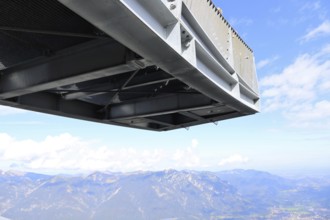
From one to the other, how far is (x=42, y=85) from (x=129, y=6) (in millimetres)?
5196

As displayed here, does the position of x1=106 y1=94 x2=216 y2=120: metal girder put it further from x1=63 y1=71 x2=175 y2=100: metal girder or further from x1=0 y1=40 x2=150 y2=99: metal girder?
x1=0 y1=40 x2=150 y2=99: metal girder

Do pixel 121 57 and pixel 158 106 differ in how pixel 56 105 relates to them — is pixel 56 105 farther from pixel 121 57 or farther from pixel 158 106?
pixel 121 57

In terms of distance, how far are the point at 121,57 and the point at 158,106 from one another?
5954 millimetres

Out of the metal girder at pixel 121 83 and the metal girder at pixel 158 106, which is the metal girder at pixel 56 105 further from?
the metal girder at pixel 158 106

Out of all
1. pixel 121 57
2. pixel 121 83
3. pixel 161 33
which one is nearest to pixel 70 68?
pixel 121 57

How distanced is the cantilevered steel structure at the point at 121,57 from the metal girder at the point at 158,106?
4 centimetres

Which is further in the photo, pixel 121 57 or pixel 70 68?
pixel 70 68

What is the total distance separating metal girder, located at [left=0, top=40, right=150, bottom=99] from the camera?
888 cm

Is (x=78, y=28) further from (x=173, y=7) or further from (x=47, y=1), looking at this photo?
(x=173, y=7)

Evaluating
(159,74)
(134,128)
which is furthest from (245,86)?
(134,128)

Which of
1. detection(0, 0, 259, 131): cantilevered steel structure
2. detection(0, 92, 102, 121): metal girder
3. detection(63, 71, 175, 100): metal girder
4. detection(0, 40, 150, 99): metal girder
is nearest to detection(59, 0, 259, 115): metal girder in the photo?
detection(0, 0, 259, 131): cantilevered steel structure

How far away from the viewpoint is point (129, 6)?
19.3 feet

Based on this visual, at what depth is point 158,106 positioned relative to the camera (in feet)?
47.6

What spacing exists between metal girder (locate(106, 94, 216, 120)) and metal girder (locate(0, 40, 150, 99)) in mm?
5299
